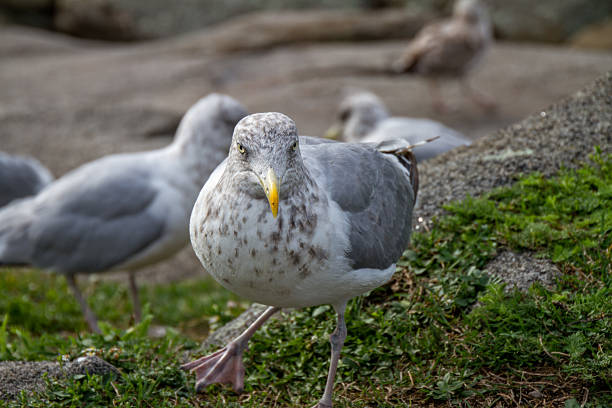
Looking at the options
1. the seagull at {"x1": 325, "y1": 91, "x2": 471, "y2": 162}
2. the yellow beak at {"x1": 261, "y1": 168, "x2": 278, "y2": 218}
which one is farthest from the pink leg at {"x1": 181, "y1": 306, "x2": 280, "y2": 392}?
the seagull at {"x1": 325, "y1": 91, "x2": 471, "y2": 162}

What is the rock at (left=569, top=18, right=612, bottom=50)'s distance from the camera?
1403cm

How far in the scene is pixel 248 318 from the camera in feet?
13.1

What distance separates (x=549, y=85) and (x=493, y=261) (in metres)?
7.78

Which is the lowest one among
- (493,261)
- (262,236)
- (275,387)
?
(275,387)

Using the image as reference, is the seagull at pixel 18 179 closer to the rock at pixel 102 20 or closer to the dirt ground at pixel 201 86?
the dirt ground at pixel 201 86

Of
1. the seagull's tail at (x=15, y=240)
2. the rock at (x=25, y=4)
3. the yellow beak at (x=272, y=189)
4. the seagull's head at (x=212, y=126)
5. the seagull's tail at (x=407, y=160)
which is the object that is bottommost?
the seagull's tail at (x=15, y=240)

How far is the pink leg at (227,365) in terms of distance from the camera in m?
3.39

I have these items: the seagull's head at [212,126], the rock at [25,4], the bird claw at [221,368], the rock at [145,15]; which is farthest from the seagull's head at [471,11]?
the rock at [25,4]

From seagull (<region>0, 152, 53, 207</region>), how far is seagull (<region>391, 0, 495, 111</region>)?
5345 mm

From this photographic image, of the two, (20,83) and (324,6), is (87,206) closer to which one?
(20,83)

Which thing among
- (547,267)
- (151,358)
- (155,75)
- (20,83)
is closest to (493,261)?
(547,267)

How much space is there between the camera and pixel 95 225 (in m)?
5.38

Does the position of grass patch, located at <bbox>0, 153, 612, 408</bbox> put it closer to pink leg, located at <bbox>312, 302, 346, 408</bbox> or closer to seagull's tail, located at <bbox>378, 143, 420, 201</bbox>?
pink leg, located at <bbox>312, 302, 346, 408</bbox>

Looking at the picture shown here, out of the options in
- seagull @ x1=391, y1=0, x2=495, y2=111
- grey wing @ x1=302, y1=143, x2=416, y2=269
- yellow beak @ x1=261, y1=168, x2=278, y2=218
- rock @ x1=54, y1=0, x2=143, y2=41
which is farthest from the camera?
rock @ x1=54, y1=0, x2=143, y2=41
